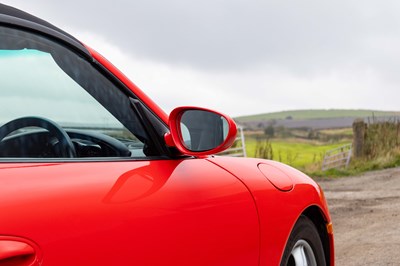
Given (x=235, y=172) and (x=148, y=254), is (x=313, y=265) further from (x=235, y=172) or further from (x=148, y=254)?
(x=148, y=254)

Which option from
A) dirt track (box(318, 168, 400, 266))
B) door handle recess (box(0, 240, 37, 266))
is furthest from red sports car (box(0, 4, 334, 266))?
dirt track (box(318, 168, 400, 266))

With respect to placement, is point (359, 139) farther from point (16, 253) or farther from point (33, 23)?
point (16, 253)

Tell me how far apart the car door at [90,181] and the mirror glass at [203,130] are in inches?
4.2

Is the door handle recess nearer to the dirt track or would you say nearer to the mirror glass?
the mirror glass

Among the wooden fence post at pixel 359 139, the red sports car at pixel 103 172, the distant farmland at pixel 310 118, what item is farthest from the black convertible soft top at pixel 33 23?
the distant farmland at pixel 310 118

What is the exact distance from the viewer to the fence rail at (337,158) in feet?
77.6

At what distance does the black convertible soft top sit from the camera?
207 cm

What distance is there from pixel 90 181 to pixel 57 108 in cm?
35

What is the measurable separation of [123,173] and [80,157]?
0.69 ft

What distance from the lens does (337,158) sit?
24.2 m

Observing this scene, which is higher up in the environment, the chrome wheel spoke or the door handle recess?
the door handle recess

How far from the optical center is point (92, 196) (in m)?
1.97

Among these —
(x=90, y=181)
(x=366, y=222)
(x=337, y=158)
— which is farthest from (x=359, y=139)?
(x=90, y=181)

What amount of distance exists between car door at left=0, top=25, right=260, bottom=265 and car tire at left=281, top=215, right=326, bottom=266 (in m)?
0.50
